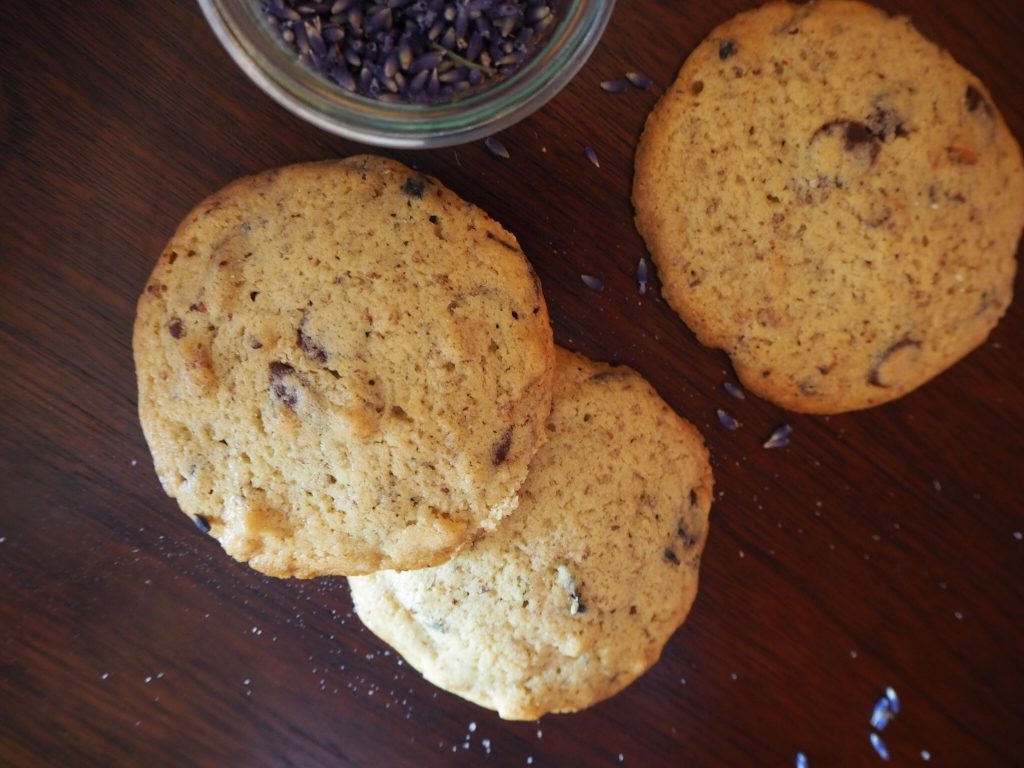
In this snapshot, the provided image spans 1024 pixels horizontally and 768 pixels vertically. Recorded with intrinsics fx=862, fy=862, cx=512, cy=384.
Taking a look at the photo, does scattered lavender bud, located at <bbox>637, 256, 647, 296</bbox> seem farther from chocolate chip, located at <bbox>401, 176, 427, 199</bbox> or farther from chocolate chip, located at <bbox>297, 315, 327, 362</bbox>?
chocolate chip, located at <bbox>297, 315, 327, 362</bbox>

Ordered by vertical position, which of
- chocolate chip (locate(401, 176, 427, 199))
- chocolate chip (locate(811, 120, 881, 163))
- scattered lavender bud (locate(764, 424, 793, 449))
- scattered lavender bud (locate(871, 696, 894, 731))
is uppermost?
chocolate chip (locate(811, 120, 881, 163))

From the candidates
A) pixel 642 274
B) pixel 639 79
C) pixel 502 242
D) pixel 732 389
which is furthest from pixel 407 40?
pixel 732 389

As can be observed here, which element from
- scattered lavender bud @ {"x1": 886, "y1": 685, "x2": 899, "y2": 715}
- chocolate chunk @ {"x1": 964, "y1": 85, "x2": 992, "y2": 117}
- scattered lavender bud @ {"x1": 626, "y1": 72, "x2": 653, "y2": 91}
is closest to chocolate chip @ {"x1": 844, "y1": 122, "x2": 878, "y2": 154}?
chocolate chunk @ {"x1": 964, "y1": 85, "x2": 992, "y2": 117}

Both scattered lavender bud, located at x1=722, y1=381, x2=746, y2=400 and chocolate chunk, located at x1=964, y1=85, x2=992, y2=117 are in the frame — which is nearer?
chocolate chunk, located at x1=964, y1=85, x2=992, y2=117

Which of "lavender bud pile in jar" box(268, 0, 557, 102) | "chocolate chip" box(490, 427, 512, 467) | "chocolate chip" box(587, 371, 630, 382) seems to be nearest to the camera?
"lavender bud pile in jar" box(268, 0, 557, 102)

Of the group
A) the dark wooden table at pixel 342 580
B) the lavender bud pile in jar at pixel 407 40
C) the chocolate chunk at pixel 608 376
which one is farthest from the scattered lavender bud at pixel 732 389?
the lavender bud pile in jar at pixel 407 40

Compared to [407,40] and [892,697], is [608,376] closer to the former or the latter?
[407,40]

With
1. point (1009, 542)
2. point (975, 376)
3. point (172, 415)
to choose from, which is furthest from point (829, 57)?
point (172, 415)
